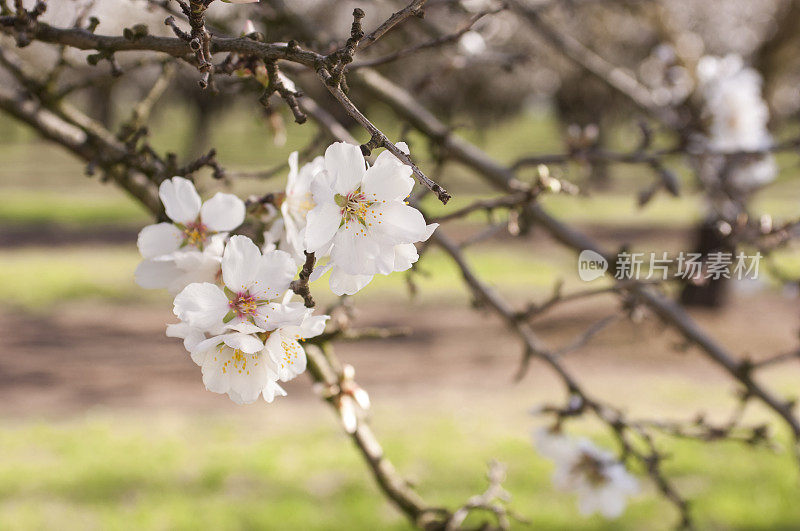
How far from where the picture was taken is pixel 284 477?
16.6 ft

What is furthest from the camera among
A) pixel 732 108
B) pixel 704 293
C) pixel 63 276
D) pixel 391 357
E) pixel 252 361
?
pixel 63 276

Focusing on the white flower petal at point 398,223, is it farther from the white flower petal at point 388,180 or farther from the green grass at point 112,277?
the green grass at point 112,277

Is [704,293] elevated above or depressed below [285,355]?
above

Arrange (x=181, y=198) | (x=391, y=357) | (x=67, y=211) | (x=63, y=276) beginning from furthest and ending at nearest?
(x=67, y=211), (x=63, y=276), (x=391, y=357), (x=181, y=198)

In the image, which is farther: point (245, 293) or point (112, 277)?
point (112, 277)

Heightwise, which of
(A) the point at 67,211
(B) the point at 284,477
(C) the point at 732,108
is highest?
(A) the point at 67,211

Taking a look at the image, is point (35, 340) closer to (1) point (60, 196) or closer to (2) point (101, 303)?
Result: (2) point (101, 303)

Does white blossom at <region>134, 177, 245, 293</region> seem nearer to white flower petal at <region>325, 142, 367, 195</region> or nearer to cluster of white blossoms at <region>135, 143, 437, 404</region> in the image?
cluster of white blossoms at <region>135, 143, 437, 404</region>

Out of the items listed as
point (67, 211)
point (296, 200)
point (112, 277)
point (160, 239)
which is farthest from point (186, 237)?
point (67, 211)

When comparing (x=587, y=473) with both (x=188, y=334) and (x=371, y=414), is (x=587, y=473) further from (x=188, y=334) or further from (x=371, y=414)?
(x=188, y=334)

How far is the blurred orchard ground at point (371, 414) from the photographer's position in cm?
457

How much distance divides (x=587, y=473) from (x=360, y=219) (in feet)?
5.13

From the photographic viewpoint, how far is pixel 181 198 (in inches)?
43.1

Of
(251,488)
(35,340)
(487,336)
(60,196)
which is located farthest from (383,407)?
(60,196)
